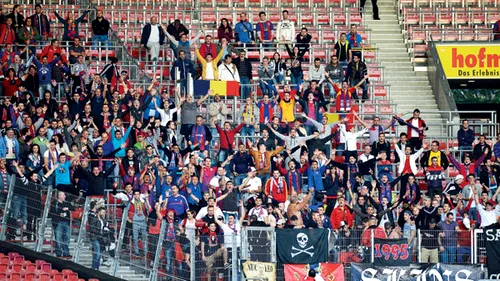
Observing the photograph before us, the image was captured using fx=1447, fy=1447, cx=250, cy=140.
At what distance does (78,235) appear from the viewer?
26.5 m

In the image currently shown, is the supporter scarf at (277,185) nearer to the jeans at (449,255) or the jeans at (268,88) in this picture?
the jeans at (449,255)

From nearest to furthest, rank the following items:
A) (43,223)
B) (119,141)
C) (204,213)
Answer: (43,223) → (204,213) → (119,141)

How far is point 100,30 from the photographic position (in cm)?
3519

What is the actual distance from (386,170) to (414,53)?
27.3 feet

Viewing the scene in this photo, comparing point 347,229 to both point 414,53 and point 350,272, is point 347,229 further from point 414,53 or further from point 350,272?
point 414,53

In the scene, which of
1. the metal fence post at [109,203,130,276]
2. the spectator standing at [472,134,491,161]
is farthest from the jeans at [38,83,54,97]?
the spectator standing at [472,134,491,161]

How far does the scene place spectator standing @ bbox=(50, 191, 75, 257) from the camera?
26625 millimetres

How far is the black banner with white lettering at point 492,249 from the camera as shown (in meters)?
26.5

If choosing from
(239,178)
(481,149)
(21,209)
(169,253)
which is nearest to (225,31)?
(239,178)

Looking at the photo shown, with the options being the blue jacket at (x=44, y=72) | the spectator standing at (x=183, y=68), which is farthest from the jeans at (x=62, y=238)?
the spectator standing at (x=183, y=68)

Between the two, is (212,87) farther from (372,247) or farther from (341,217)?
(372,247)

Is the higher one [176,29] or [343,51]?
[176,29]

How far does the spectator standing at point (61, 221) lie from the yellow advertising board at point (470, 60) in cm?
1427

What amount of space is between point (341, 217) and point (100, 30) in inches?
389
